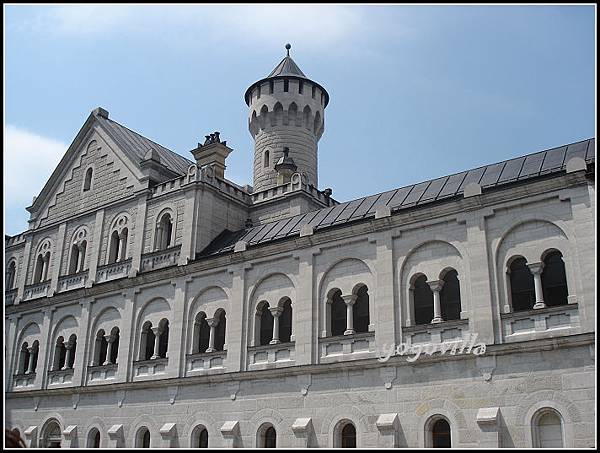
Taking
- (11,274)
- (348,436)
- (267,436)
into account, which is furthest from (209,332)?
(11,274)

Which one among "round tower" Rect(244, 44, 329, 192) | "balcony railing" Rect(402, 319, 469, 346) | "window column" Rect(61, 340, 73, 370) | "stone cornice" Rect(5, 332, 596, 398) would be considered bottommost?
"stone cornice" Rect(5, 332, 596, 398)

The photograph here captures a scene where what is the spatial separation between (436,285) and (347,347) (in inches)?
178

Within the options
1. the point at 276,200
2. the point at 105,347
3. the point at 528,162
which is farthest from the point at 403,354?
the point at 105,347

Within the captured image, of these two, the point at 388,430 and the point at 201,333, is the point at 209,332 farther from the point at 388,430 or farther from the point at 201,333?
the point at 388,430

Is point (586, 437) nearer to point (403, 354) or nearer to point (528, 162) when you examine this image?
point (403, 354)

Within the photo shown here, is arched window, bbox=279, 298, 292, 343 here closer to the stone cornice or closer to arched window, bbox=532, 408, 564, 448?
the stone cornice

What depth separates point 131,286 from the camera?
1388 inches

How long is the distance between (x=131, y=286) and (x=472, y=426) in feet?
66.5


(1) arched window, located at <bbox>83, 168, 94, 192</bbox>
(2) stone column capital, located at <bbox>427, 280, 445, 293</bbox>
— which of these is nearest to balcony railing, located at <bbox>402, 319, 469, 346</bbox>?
(2) stone column capital, located at <bbox>427, 280, 445, 293</bbox>

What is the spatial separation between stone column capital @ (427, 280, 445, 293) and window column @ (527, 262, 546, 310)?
3394 millimetres

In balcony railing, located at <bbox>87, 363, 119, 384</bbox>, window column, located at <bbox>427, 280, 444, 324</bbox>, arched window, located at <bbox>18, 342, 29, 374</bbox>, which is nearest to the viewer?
window column, located at <bbox>427, 280, 444, 324</bbox>

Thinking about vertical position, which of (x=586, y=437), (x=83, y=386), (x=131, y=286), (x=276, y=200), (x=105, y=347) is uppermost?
(x=276, y=200)

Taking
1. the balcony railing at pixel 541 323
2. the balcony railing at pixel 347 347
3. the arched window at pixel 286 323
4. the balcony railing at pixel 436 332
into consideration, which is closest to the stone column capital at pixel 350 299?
the balcony railing at pixel 347 347

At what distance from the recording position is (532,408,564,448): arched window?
20.8 meters
